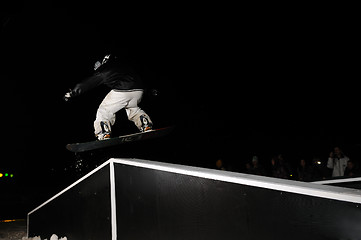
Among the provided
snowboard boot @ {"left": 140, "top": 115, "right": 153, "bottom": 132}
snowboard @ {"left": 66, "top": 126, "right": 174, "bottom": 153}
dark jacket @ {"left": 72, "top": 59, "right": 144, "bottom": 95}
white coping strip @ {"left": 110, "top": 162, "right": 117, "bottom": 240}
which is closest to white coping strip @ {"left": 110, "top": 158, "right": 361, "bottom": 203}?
white coping strip @ {"left": 110, "top": 162, "right": 117, "bottom": 240}

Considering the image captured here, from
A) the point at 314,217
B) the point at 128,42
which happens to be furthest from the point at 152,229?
the point at 128,42

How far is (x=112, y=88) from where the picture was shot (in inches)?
199

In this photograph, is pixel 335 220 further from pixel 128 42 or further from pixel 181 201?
pixel 128 42

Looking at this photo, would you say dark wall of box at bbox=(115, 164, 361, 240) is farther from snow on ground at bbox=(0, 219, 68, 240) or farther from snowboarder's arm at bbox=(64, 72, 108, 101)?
snowboarder's arm at bbox=(64, 72, 108, 101)

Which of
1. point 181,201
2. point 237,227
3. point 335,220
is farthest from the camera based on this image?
point 181,201

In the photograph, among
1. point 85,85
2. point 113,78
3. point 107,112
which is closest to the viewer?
point 85,85

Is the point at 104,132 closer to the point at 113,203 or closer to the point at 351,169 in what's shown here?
the point at 113,203

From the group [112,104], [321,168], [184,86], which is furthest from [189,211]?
[184,86]

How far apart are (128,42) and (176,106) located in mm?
5666

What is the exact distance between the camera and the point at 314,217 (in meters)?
1.55

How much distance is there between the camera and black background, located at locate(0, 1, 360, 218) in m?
8.96

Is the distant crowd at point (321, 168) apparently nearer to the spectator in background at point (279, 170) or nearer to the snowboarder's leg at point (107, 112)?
the spectator in background at point (279, 170)

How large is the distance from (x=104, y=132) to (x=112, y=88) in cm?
83

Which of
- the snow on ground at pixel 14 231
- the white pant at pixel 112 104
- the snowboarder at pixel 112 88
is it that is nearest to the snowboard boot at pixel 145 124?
the snowboarder at pixel 112 88
